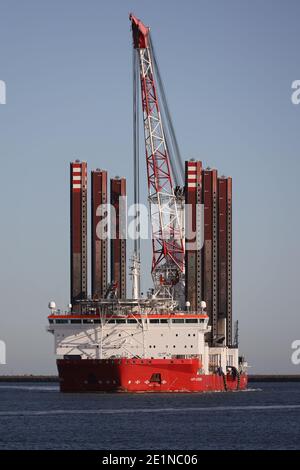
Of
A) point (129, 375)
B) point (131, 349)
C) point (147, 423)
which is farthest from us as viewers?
point (131, 349)

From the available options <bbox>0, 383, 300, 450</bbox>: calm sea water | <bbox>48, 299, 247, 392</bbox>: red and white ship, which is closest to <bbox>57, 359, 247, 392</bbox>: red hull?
<bbox>48, 299, 247, 392</bbox>: red and white ship

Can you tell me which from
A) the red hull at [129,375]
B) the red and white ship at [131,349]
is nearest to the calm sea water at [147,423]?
the red hull at [129,375]

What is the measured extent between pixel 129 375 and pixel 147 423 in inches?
1323

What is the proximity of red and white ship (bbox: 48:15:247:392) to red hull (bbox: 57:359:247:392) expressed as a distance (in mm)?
96

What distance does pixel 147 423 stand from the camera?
94000mm

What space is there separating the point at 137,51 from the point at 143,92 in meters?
4.50

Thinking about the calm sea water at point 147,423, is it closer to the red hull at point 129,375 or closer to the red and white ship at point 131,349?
the red hull at point 129,375

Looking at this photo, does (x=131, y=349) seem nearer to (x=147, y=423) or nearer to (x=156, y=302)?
(x=156, y=302)

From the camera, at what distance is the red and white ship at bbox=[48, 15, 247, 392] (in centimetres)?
13038

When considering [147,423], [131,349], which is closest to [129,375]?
[131,349]

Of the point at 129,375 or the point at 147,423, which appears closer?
the point at 147,423

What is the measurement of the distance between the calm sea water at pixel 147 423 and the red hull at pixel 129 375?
7.60 ft

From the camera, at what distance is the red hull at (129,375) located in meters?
128
